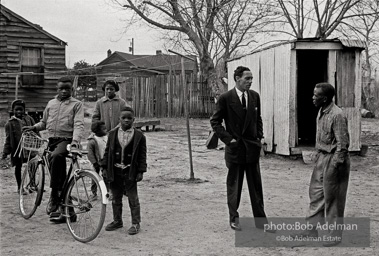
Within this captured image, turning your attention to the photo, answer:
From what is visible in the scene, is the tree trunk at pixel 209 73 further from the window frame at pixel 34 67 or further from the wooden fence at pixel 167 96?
the window frame at pixel 34 67

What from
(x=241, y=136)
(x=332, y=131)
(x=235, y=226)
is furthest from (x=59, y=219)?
(x=332, y=131)

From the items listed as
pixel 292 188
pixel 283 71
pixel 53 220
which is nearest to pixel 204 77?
pixel 283 71

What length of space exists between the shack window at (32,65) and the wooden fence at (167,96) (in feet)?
14.6

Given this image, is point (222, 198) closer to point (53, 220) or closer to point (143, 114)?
point (53, 220)

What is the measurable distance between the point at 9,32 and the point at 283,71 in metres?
15.1

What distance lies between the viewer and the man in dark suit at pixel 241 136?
19.4ft

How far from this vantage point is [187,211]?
7.10 meters

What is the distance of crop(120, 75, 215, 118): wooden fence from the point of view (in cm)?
2558

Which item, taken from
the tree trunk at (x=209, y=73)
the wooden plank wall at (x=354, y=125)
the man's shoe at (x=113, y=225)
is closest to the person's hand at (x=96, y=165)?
the man's shoe at (x=113, y=225)

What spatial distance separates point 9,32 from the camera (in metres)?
23.1

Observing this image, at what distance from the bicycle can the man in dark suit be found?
1.51m

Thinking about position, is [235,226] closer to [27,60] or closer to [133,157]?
[133,157]

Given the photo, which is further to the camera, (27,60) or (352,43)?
(27,60)

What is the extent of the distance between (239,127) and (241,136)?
0.36 ft
